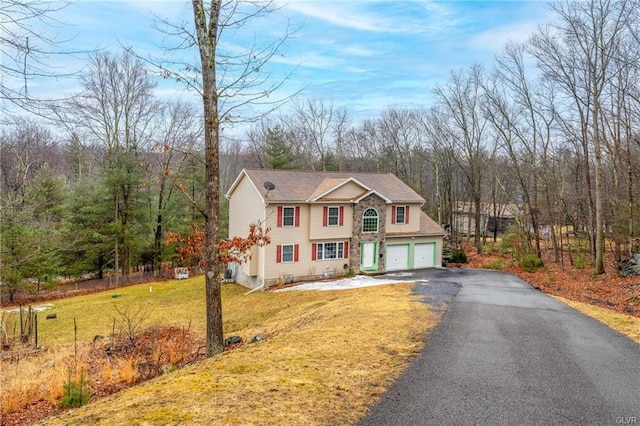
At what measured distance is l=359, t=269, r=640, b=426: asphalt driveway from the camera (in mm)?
4887

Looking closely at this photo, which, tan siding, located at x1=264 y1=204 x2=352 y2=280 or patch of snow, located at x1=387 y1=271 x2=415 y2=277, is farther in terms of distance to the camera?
patch of snow, located at x1=387 y1=271 x2=415 y2=277

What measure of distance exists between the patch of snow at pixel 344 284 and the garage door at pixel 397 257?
3.23m

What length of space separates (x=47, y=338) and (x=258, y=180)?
1216 centimetres

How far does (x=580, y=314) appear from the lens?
1109cm

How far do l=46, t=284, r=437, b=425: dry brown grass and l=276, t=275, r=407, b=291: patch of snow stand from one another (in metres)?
9.53

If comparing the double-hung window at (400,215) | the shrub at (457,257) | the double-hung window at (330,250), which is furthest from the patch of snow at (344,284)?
the shrub at (457,257)

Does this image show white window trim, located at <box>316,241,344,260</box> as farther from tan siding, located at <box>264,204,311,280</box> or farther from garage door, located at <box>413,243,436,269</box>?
garage door, located at <box>413,243,436,269</box>

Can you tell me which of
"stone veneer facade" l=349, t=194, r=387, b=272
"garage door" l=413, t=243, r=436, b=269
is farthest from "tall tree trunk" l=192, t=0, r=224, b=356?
"garage door" l=413, t=243, r=436, b=269

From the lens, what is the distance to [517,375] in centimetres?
616

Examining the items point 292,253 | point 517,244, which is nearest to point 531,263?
point 517,244

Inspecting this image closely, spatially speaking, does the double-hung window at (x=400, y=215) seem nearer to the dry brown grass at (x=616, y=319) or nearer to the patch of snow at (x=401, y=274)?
the patch of snow at (x=401, y=274)

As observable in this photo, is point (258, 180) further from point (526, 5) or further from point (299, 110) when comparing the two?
point (299, 110)

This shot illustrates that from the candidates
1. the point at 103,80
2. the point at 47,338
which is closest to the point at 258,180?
the point at 47,338

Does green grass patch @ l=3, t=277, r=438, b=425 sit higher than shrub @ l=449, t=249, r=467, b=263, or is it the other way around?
green grass patch @ l=3, t=277, r=438, b=425
